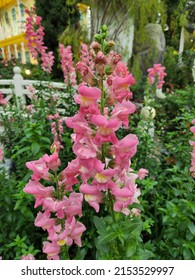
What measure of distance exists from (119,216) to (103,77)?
0.49 m

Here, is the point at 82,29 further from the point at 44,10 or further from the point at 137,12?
the point at 44,10

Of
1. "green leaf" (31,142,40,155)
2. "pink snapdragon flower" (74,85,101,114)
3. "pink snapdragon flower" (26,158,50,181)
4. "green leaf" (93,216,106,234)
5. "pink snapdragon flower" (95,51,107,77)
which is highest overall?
"pink snapdragon flower" (95,51,107,77)

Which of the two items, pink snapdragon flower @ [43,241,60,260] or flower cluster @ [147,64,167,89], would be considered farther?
flower cluster @ [147,64,167,89]

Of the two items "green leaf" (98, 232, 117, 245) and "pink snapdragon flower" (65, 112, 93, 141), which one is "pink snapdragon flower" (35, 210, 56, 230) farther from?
"pink snapdragon flower" (65, 112, 93, 141)

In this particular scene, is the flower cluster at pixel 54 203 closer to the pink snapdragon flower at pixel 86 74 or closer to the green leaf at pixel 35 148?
the pink snapdragon flower at pixel 86 74

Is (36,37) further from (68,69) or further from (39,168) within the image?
(39,168)

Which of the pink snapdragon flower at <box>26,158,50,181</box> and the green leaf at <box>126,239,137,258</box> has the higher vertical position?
the pink snapdragon flower at <box>26,158,50,181</box>

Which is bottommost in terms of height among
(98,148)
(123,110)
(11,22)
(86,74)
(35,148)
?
(35,148)

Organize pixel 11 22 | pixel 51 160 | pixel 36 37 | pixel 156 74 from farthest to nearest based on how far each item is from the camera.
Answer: pixel 11 22 → pixel 36 37 → pixel 156 74 → pixel 51 160

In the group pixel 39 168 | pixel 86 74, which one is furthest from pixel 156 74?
pixel 39 168

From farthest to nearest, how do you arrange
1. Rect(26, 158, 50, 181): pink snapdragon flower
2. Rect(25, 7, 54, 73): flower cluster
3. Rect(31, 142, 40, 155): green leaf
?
Rect(25, 7, 54, 73): flower cluster < Rect(31, 142, 40, 155): green leaf < Rect(26, 158, 50, 181): pink snapdragon flower

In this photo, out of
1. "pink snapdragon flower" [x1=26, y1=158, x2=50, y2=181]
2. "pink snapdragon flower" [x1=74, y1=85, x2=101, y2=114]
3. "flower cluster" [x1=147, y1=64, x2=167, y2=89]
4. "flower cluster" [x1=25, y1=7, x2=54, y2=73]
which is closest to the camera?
"pink snapdragon flower" [x1=74, y1=85, x2=101, y2=114]

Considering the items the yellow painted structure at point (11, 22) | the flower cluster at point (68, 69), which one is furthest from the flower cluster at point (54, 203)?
the yellow painted structure at point (11, 22)

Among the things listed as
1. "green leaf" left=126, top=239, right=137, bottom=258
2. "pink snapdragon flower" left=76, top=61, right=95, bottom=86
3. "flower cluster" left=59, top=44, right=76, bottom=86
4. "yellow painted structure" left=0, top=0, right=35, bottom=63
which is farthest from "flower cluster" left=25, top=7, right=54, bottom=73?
"green leaf" left=126, top=239, right=137, bottom=258
